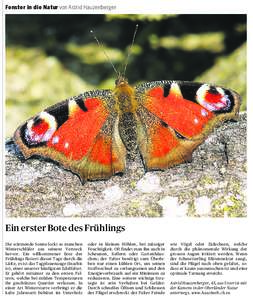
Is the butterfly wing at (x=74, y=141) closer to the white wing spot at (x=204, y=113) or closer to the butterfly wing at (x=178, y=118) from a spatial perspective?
the butterfly wing at (x=178, y=118)

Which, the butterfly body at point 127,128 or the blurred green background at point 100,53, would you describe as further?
the blurred green background at point 100,53

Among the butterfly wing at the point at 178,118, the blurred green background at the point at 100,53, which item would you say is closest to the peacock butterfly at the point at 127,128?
the butterfly wing at the point at 178,118

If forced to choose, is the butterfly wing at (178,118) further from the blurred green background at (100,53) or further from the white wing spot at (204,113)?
the blurred green background at (100,53)

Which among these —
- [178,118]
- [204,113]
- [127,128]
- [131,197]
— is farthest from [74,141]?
[204,113]

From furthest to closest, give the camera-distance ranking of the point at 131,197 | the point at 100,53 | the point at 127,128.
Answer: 1. the point at 100,53
2. the point at 127,128
3. the point at 131,197

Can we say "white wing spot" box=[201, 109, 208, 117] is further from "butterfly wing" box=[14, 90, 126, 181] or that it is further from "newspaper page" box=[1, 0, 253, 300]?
"butterfly wing" box=[14, 90, 126, 181]

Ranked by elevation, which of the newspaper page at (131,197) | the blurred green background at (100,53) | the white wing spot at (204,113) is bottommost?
the newspaper page at (131,197)

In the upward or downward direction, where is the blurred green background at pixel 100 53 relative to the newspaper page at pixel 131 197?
upward

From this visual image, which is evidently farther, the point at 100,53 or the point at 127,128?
the point at 100,53

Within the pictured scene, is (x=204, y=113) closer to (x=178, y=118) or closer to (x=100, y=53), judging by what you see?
(x=178, y=118)
